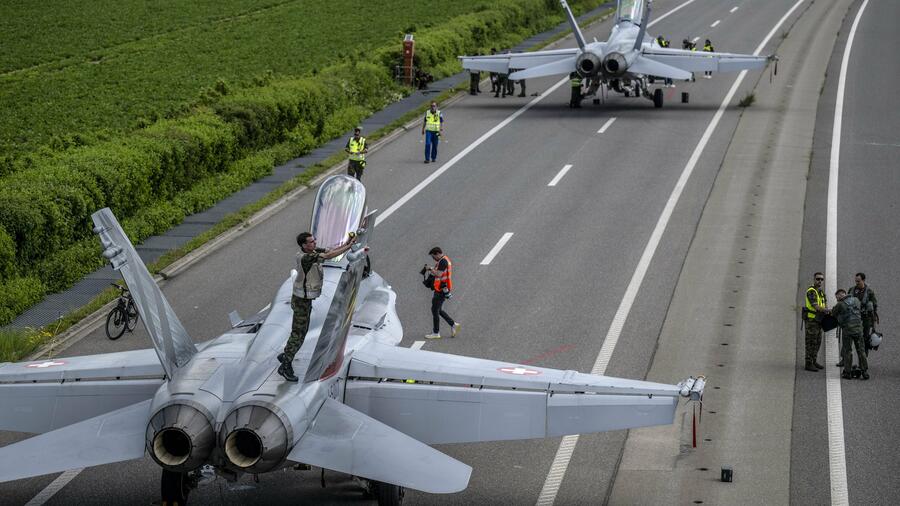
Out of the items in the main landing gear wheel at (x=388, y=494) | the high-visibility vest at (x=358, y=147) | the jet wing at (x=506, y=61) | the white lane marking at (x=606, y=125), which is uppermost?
the jet wing at (x=506, y=61)

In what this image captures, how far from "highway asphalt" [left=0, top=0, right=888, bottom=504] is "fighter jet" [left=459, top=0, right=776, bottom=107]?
5.40 ft

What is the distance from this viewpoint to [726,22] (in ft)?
249

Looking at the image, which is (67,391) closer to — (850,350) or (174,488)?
(174,488)

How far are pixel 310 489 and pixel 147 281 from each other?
4.65 meters

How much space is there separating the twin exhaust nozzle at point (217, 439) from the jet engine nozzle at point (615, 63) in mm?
36365

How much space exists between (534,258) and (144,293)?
695 inches

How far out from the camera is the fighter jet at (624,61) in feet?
160

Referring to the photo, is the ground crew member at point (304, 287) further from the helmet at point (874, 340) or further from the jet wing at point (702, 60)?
the jet wing at point (702, 60)

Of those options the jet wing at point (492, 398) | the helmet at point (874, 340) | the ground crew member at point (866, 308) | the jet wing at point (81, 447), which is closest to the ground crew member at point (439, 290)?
the ground crew member at point (866, 308)

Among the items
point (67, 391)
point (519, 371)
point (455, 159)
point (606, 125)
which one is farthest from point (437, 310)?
point (606, 125)

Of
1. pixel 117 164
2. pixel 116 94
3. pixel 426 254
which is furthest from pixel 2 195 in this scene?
pixel 116 94

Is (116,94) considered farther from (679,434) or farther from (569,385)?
(569,385)

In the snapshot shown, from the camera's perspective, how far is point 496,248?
33.0 metres

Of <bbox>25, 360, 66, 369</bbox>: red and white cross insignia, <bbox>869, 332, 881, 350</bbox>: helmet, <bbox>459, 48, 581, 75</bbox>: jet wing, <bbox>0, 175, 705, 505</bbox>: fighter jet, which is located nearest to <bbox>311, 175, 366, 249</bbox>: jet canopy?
<bbox>0, 175, 705, 505</bbox>: fighter jet
